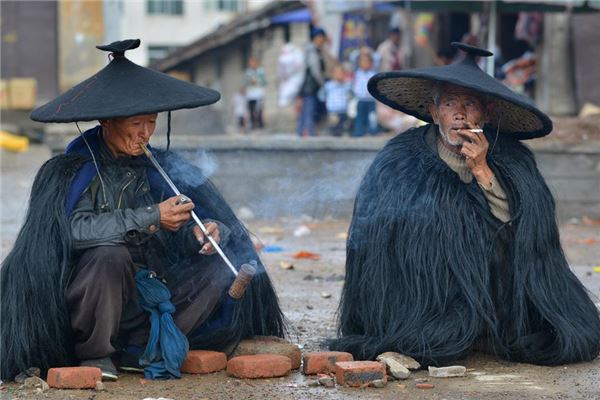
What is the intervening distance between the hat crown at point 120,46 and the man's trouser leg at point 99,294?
0.87 m

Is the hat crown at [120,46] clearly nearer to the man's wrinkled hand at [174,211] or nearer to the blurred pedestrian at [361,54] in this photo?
the man's wrinkled hand at [174,211]

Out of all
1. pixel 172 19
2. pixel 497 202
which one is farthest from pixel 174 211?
pixel 172 19

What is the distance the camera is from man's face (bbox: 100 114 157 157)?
532cm

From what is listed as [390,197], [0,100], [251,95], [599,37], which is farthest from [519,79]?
[390,197]

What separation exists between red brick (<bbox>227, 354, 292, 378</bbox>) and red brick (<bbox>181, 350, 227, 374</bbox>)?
0.23ft

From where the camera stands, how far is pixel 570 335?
5641mm

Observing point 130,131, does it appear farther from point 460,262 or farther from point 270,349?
point 460,262

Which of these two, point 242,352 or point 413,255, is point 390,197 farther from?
point 242,352

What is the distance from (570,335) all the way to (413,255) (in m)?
0.82

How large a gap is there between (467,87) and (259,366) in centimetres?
156

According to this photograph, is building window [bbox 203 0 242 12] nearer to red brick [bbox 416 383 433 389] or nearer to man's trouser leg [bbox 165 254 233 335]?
man's trouser leg [bbox 165 254 233 335]

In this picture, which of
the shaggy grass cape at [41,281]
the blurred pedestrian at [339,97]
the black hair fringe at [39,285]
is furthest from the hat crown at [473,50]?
the blurred pedestrian at [339,97]

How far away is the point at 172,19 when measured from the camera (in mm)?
44531

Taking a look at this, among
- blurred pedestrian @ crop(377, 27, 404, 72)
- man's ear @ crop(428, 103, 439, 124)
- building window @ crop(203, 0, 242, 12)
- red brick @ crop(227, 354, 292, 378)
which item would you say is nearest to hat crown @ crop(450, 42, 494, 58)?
man's ear @ crop(428, 103, 439, 124)
